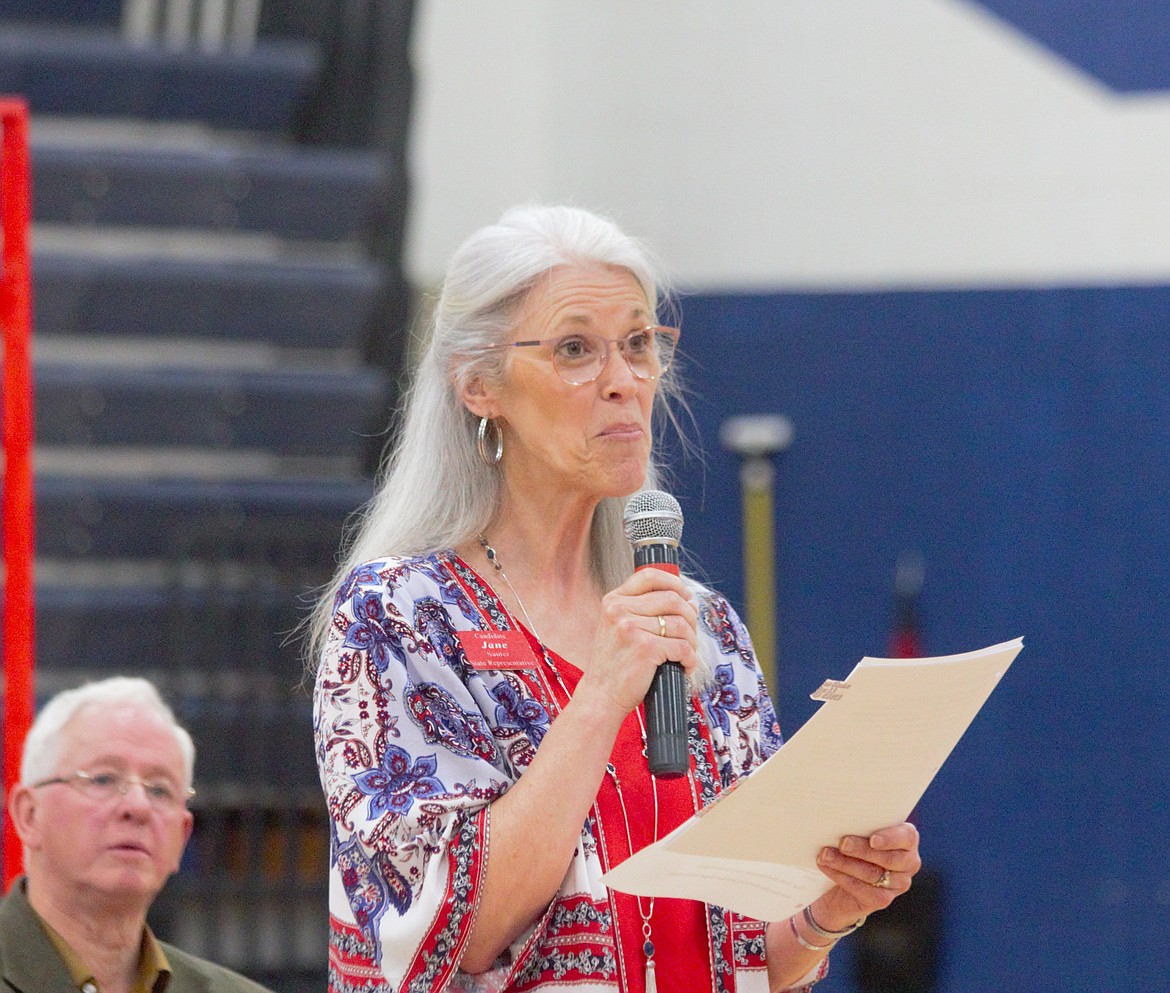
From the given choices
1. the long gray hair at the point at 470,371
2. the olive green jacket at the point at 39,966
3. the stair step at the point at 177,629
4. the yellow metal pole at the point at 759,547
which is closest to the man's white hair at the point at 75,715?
the olive green jacket at the point at 39,966

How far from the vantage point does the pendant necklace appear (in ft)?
5.57

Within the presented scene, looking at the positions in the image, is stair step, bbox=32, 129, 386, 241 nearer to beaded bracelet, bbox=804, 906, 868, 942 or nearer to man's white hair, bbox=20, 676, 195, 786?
man's white hair, bbox=20, 676, 195, 786

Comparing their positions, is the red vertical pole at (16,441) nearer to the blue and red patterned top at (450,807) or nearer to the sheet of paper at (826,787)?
the blue and red patterned top at (450,807)

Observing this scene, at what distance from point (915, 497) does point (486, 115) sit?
2210mm

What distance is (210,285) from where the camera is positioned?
5.14m

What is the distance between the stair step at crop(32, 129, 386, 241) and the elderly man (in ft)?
8.67

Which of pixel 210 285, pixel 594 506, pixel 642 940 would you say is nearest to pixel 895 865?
pixel 642 940

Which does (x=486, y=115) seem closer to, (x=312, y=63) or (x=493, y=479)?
(x=312, y=63)

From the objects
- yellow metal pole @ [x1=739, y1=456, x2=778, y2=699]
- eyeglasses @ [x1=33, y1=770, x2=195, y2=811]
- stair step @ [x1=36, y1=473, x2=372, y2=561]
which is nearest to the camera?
eyeglasses @ [x1=33, y1=770, x2=195, y2=811]

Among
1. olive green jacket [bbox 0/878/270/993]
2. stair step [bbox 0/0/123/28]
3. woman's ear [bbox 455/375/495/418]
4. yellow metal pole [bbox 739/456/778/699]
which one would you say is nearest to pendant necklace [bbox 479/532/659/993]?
woman's ear [bbox 455/375/495/418]

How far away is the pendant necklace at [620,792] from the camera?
170 cm

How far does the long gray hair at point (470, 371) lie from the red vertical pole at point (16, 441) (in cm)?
149

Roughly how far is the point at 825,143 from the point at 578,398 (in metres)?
4.43

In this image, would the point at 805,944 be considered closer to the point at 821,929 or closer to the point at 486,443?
the point at 821,929
